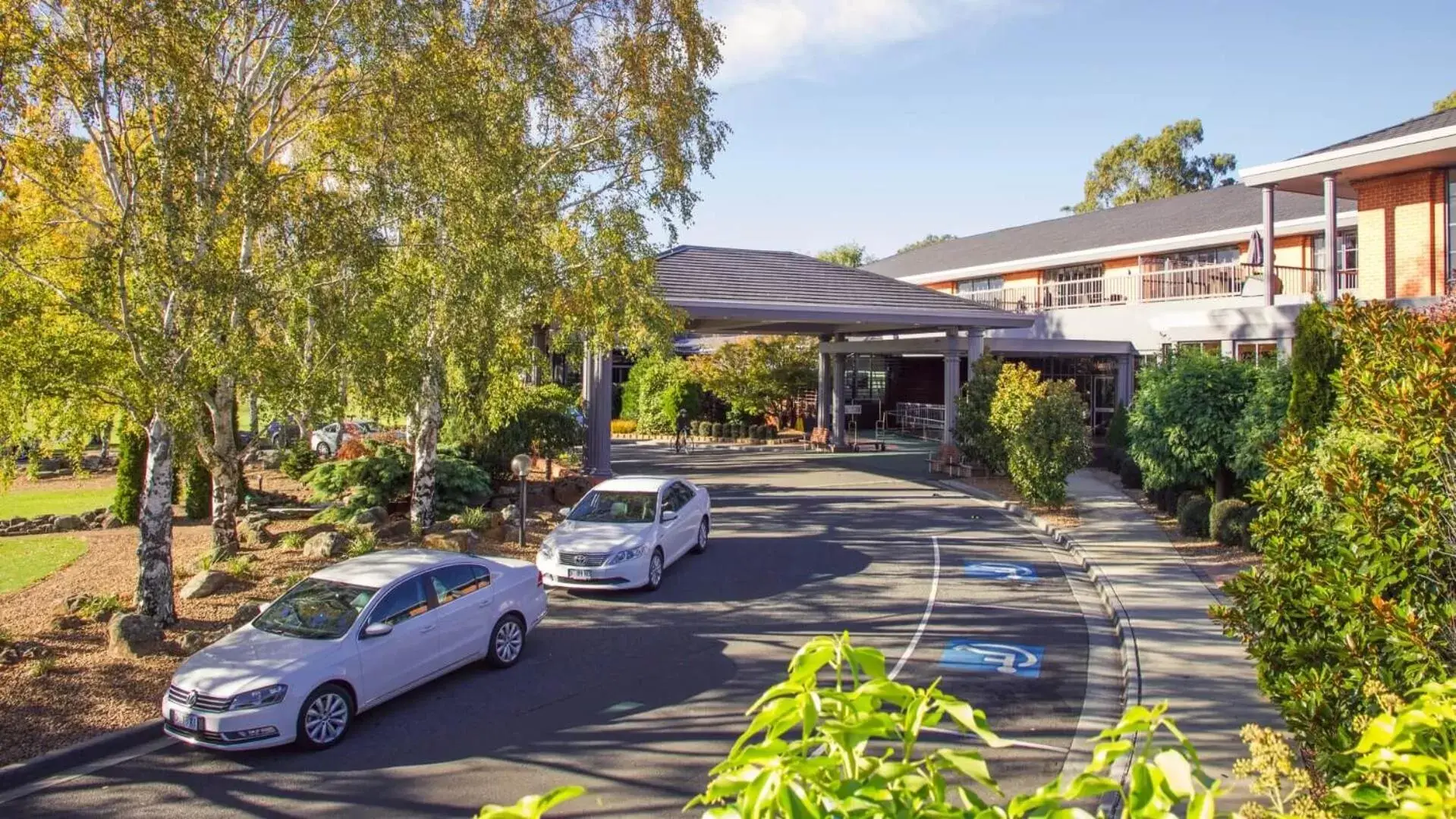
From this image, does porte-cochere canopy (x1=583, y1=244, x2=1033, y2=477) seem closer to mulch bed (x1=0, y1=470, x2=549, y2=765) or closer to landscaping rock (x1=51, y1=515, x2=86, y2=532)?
mulch bed (x1=0, y1=470, x2=549, y2=765)

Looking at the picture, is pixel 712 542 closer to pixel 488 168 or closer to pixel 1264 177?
pixel 488 168

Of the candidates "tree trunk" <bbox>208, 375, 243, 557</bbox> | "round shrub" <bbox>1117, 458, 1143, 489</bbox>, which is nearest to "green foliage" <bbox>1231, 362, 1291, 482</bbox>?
"round shrub" <bbox>1117, 458, 1143, 489</bbox>

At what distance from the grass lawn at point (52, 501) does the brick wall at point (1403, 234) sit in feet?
90.5

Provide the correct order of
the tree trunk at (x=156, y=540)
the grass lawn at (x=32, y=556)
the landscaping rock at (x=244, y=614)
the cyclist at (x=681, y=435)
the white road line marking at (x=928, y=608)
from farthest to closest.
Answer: the cyclist at (x=681, y=435) → the grass lawn at (x=32, y=556) → the landscaping rock at (x=244, y=614) → the tree trunk at (x=156, y=540) → the white road line marking at (x=928, y=608)

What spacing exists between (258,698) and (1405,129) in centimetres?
2246

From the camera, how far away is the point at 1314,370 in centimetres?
1513

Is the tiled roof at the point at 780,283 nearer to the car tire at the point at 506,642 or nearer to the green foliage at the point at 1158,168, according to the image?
the car tire at the point at 506,642

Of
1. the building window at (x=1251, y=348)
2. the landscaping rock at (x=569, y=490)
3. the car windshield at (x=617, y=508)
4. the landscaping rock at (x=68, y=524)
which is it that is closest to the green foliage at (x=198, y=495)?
the landscaping rock at (x=68, y=524)

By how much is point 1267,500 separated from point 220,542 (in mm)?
14446

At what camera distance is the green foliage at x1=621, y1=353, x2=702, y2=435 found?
1673 inches

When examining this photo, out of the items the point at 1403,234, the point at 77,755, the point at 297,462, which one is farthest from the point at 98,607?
the point at 1403,234

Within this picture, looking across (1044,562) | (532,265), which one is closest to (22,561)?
(532,265)

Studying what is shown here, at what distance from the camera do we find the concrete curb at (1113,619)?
8.14 metres

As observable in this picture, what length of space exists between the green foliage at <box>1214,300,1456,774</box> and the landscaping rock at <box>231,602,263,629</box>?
35.2 feet
